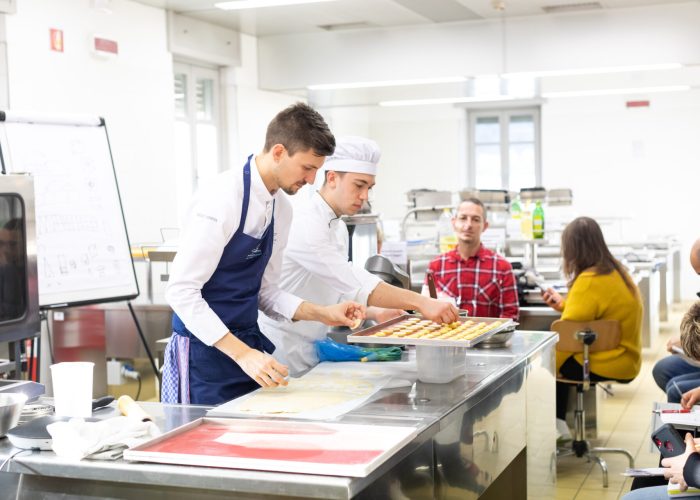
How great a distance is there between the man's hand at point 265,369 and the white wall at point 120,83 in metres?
4.52

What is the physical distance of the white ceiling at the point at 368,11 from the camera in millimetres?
7844

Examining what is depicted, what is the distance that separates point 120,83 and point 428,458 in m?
5.75

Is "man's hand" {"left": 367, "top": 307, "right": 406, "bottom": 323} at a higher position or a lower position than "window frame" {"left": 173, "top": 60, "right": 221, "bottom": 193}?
lower

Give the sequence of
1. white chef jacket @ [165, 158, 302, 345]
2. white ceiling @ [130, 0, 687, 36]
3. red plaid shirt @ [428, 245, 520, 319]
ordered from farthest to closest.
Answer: white ceiling @ [130, 0, 687, 36] < red plaid shirt @ [428, 245, 520, 319] < white chef jacket @ [165, 158, 302, 345]

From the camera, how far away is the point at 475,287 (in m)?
4.76

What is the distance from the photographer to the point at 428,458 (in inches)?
86.3

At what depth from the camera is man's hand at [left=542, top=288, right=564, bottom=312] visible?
4832mm

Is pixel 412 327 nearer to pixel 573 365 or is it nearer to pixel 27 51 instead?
pixel 573 365

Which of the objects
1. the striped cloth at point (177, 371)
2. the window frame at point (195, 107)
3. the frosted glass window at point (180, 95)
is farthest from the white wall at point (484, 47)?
the striped cloth at point (177, 371)

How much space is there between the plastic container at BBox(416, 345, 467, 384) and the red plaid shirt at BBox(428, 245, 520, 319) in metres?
2.11

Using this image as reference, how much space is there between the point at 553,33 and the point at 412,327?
6.20 meters

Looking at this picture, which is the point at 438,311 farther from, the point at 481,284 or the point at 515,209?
the point at 515,209

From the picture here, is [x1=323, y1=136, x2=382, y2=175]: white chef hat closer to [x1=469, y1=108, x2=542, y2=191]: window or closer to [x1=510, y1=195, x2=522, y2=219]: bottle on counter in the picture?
[x1=510, y1=195, x2=522, y2=219]: bottle on counter

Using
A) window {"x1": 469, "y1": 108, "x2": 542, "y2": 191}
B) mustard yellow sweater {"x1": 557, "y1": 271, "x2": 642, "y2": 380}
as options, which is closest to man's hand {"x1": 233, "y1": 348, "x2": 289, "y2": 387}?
mustard yellow sweater {"x1": 557, "y1": 271, "x2": 642, "y2": 380}
